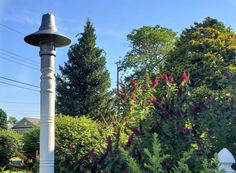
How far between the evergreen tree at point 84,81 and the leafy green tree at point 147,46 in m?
6.62

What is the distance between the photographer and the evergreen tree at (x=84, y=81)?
2381 cm

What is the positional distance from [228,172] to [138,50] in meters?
29.8

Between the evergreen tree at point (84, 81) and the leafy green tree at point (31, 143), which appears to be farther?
the evergreen tree at point (84, 81)

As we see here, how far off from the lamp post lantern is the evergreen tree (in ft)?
63.9

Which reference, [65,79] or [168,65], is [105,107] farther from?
[168,65]

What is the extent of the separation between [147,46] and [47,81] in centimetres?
2864

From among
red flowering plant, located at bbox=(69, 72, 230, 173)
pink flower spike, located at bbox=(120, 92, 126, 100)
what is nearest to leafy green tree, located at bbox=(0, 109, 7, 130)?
pink flower spike, located at bbox=(120, 92, 126, 100)

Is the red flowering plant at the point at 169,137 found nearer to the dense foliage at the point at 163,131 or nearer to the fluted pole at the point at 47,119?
the dense foliage at the point at 163,131

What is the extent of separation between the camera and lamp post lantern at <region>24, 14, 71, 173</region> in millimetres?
3631

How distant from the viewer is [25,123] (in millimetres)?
71125

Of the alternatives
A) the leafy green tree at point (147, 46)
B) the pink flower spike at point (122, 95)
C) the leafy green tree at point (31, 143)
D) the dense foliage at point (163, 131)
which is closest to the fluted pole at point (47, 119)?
the dense foliage at point (163, 131)

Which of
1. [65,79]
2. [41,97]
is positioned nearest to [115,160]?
[41,97]

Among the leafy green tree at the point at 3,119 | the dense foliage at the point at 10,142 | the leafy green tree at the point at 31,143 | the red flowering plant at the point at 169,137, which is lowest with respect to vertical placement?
the red flowering plant at the point at 169,137

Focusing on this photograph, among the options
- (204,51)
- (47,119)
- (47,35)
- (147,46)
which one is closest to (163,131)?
(47,119)
